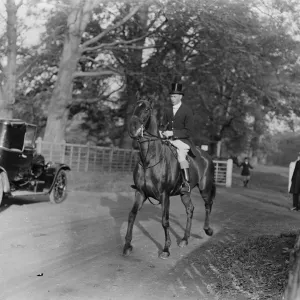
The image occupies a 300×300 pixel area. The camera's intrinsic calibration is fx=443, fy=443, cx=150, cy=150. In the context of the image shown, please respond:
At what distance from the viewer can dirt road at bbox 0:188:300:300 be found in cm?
535

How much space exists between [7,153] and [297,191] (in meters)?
10.8

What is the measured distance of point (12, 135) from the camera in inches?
463

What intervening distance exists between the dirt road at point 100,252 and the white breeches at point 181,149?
5.41ft

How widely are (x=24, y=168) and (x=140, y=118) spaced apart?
638 cm

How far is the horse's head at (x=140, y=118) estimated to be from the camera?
6996 mm

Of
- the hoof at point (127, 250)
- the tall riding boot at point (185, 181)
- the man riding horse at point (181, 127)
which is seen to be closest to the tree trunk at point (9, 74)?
the man riding horse at point (181, 127)

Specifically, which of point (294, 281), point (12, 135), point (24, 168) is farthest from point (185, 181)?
point (24, 168)

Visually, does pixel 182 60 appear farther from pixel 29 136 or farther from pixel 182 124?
pixel 182 124

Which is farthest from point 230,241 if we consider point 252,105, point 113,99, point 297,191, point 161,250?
point 252,105

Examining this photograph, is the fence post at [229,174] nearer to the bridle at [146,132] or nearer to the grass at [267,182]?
the grass at [267,182]

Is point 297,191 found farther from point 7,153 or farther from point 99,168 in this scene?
point 99,168

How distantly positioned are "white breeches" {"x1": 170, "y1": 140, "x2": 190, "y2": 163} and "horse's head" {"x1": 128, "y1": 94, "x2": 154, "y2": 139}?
1200mm

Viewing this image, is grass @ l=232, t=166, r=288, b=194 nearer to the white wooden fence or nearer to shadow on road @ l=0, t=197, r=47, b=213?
the white wooden fence

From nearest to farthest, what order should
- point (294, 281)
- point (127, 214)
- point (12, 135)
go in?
point (294, 281), point (12, 135), point (127, 214)
